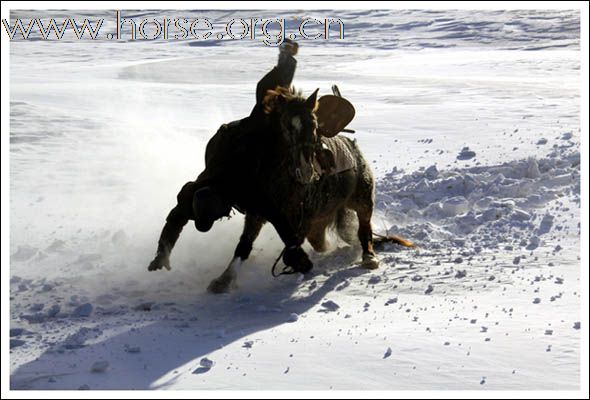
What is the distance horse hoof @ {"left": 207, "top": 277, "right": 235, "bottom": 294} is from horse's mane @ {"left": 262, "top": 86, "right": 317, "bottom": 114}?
1.35 metres

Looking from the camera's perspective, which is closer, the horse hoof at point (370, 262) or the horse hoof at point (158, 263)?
the horse hoof at point (158, 263)

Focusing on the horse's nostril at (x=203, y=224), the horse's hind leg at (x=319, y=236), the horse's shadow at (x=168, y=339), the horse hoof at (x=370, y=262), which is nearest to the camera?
the horse's shadow at (x=168, y=339)

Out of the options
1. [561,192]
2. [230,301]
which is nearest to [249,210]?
[230,301]

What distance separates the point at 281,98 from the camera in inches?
251

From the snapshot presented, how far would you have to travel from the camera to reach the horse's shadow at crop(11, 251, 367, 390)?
4.79 meters

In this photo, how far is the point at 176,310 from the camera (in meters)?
6.26

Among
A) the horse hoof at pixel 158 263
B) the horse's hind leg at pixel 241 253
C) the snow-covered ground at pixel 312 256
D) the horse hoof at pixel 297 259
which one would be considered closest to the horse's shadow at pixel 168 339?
the snow-covered ground at pixel 312 256

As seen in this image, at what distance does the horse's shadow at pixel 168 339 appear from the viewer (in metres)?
4.79

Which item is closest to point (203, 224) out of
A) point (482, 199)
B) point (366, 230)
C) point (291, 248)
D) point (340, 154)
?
point (291, 248)

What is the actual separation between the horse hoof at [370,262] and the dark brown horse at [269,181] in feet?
2.49

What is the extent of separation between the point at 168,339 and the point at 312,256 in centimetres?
257

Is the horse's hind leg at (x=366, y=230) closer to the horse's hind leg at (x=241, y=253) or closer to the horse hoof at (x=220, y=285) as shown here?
the horse's hind leg at (x=241, y=253)

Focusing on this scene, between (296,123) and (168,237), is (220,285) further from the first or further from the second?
(296,123)

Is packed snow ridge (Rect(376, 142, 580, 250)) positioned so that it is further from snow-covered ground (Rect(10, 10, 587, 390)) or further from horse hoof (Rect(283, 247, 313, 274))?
horse hoof (Rect(283, 247, 313, 274))
